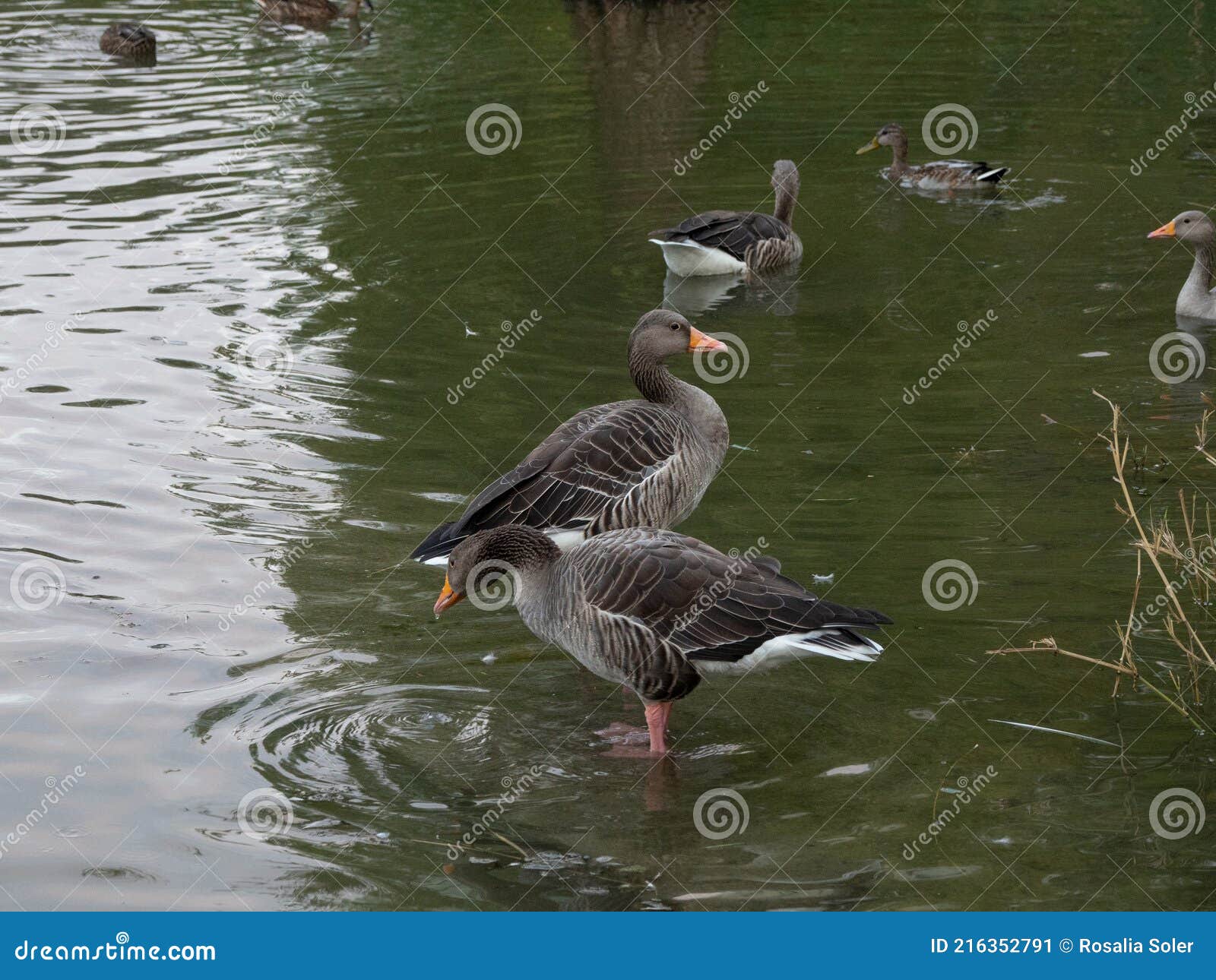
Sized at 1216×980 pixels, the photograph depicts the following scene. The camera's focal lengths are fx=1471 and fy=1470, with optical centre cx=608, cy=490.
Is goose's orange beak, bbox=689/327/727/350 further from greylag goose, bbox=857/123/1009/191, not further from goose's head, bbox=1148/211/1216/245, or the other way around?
greylag goose, bbox=857/123/1009/191

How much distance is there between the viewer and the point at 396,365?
1264cm

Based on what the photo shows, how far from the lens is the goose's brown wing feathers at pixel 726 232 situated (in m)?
14.9

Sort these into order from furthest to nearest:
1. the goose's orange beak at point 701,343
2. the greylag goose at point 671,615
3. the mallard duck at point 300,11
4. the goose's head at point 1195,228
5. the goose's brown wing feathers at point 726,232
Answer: the mallard duck at point 300,11 → the goose's brown wing feathers at point 726,232 → the goose's head at point 1195,228 → the goose's orange beak at point 701,343 → the greylag goose at point 671,615

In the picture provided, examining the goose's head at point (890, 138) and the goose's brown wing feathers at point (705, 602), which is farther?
the goose's head at point (890, 138)

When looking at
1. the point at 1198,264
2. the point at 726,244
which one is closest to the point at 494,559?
the point at 726,244

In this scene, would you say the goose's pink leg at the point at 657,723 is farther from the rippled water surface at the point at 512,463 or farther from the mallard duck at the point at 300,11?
the mallard duck at the point at 300,11

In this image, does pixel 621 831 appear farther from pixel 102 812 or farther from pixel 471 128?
pixel 471 128

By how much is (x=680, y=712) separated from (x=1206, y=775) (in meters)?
2.62

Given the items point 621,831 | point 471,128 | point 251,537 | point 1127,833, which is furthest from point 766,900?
point 471,128

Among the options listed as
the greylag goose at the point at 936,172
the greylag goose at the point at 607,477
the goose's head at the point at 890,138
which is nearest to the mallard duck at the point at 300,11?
the goose's head at the point at 890,138

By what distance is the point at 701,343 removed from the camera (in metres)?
9.66

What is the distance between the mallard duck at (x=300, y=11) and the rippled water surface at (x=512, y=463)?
6471 millimetres

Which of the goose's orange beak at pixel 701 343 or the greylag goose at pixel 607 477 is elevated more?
the goose's orange beak at pixel 701 343

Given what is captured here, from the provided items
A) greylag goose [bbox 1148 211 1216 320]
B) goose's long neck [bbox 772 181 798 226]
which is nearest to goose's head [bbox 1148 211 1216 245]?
greylag goose [bbox 1148 211 1216 320]
